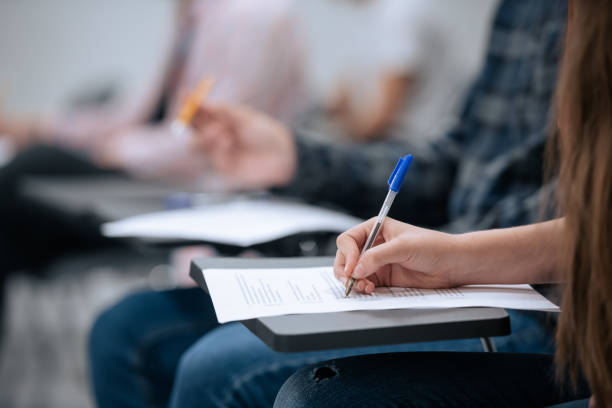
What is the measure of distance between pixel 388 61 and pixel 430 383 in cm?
134

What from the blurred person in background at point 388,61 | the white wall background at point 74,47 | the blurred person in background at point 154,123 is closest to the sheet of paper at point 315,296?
the blurred person in background at point 388,61

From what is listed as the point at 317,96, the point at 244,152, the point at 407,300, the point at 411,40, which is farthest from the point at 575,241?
the point at 317,96

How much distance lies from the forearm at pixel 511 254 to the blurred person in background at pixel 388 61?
912 millimetres

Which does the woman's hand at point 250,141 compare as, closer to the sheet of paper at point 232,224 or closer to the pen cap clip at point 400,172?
the sheet of paper at point 232,224

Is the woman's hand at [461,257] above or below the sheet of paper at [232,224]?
above

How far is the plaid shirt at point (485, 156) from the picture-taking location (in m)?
0.78

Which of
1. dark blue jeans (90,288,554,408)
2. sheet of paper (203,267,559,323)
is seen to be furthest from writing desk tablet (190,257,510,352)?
dark blue jeans (90,288,554,408)

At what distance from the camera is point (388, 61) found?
1.69m

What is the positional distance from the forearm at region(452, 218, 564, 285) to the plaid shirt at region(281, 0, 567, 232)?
0.61 feet

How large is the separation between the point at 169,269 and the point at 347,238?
1.89 metres

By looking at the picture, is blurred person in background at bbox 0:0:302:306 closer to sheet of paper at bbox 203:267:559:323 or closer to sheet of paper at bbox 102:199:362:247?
sheet of paper at bbox 102:199:362:247

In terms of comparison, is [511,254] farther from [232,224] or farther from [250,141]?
[250,141]

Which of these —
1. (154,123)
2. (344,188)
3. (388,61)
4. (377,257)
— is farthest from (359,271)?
(154,123)

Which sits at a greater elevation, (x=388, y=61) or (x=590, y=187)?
(x=388, y=61)
